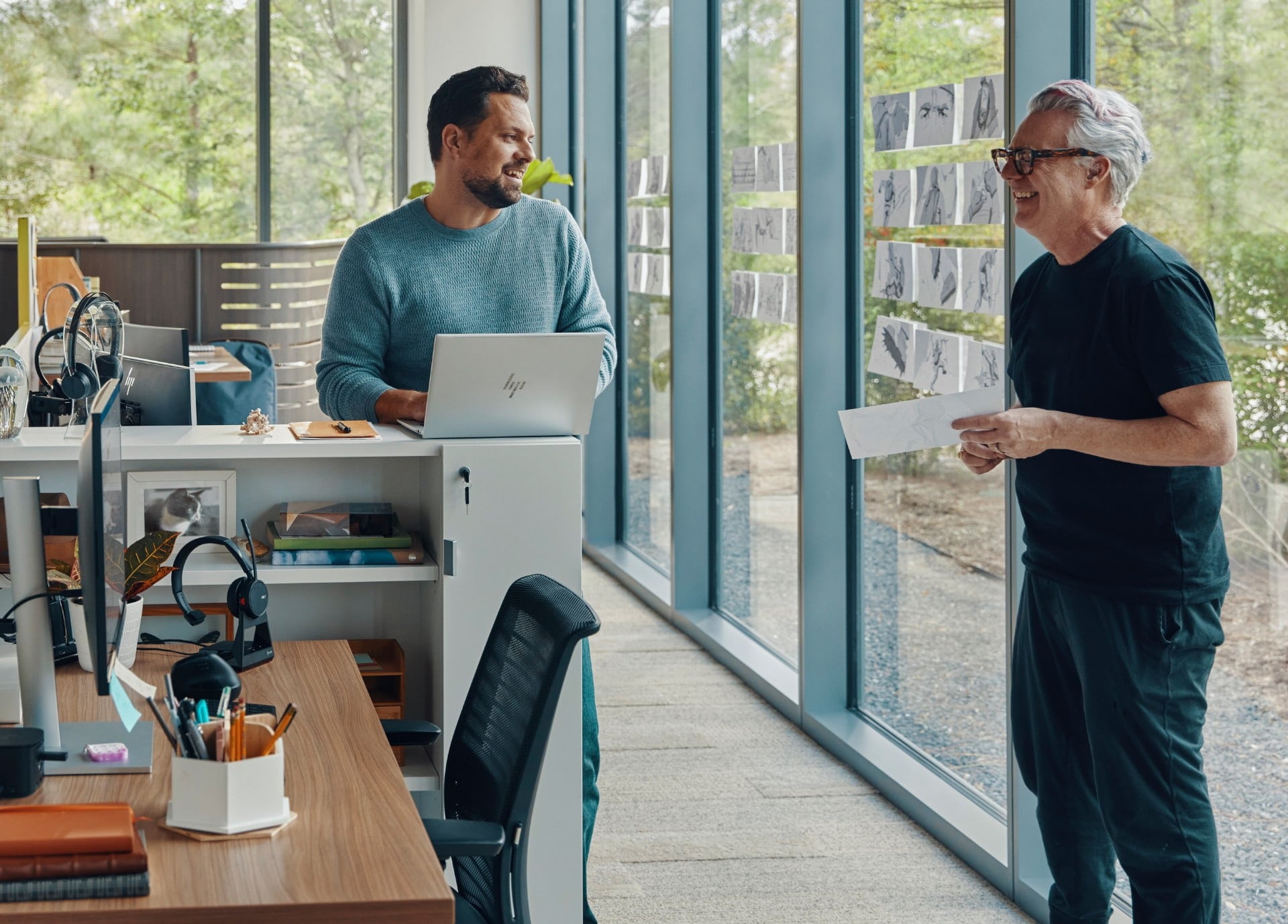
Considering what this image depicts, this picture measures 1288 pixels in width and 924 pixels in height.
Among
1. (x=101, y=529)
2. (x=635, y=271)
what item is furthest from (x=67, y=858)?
(x=635, y=271)

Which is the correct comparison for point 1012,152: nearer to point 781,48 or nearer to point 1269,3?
point 1269,3

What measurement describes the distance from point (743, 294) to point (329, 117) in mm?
5004

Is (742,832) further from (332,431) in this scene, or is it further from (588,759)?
(332,431)

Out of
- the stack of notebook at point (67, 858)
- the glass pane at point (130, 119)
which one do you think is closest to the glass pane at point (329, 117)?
the glass pane at point (130, 119)

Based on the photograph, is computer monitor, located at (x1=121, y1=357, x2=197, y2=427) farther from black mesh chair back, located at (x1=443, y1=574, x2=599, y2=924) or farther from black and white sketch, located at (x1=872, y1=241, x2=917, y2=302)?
black and white sketch, located at (x1=872, y1=241, x2=917, y2=302)

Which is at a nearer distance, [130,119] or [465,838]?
[465,838]

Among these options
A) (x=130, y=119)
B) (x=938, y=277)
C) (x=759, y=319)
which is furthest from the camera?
(x=130, y=119)

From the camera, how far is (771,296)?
4.63 metres

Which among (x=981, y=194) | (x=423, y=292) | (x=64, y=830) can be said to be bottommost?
(x=64, y=830)

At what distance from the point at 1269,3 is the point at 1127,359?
71 cm

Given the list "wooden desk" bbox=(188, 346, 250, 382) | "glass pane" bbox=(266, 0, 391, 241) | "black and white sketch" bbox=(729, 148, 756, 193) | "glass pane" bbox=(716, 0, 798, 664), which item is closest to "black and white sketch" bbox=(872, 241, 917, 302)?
"glass pane" bbox=(716, 0, 798, 664)

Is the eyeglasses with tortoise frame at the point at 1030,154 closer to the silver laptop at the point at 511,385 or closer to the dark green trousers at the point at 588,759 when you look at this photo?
the silver laptop at the point at 511,385

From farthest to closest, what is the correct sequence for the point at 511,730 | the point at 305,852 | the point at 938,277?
1. the point at 938,277
2. the point at 511,730
3. the point at 305,852

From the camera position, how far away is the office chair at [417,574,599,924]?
1.84m
